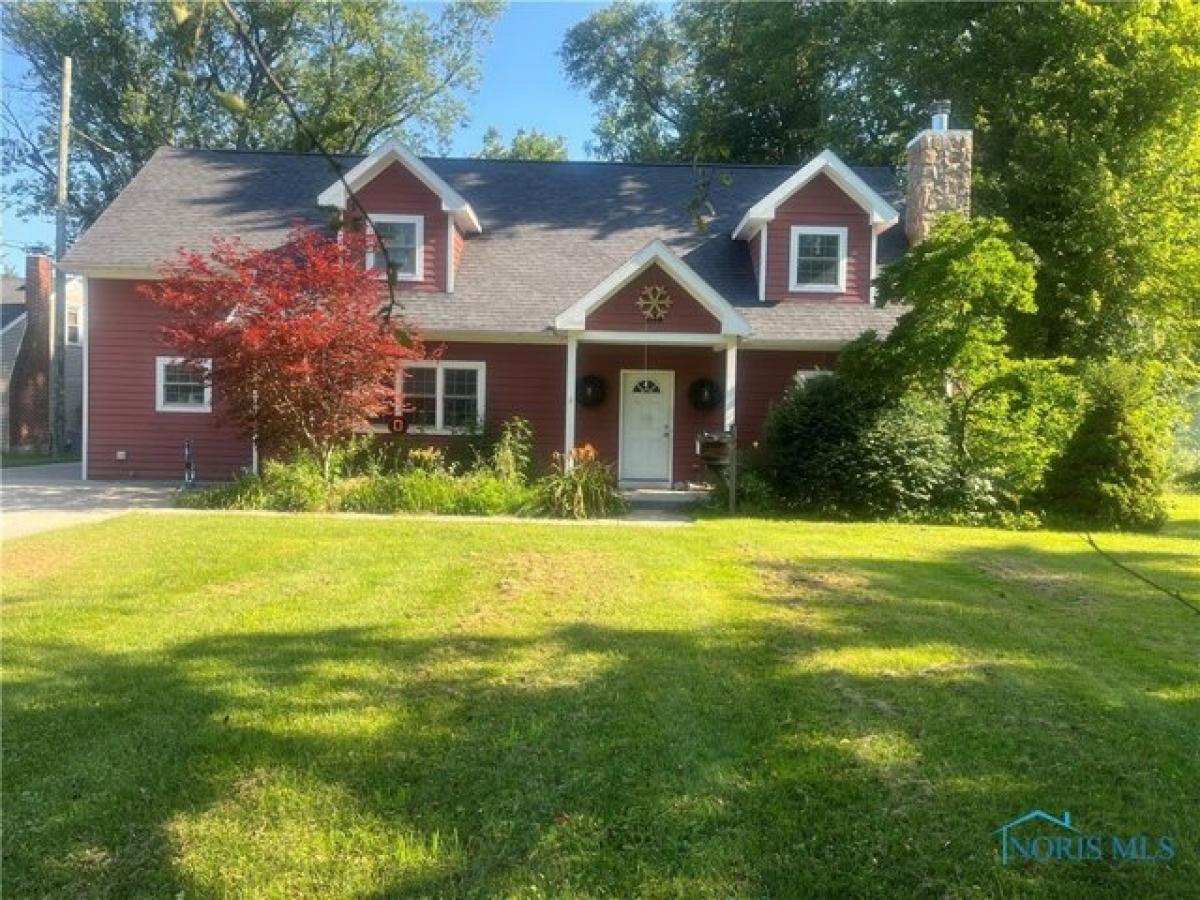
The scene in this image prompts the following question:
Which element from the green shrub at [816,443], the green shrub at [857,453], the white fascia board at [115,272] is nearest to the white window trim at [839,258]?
the green shrub at [816,443]

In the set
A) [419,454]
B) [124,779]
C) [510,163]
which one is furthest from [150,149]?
[124,779]

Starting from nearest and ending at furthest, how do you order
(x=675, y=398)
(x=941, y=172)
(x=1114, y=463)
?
1. (x=1114, y=463)
2. (x=675, y=398)
3. (x=941, y=172)

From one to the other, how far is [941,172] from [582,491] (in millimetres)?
10131

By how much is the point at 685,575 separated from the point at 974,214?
1403 cm

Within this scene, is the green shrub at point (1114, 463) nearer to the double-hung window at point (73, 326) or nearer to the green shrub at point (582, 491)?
the green shrub at point (582, 491)

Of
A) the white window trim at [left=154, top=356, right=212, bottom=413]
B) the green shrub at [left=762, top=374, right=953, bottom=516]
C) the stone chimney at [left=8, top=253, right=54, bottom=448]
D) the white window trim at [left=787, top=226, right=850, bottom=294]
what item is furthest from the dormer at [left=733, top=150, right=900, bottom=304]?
the stone chimney at [left=8, top=253, right=54, bottom=448]

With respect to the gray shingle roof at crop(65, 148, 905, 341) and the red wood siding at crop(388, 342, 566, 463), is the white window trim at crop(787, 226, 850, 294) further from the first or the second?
the red wood siding at crop(388, 342, 566, 463)

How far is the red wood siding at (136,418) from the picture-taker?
16062mm

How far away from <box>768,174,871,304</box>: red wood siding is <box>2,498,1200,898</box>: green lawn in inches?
379

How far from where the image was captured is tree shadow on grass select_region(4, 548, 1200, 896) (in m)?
2.88

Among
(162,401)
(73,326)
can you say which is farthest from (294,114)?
(73,326)

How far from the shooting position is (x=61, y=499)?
12.9m

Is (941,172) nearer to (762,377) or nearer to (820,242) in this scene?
(820,242)
